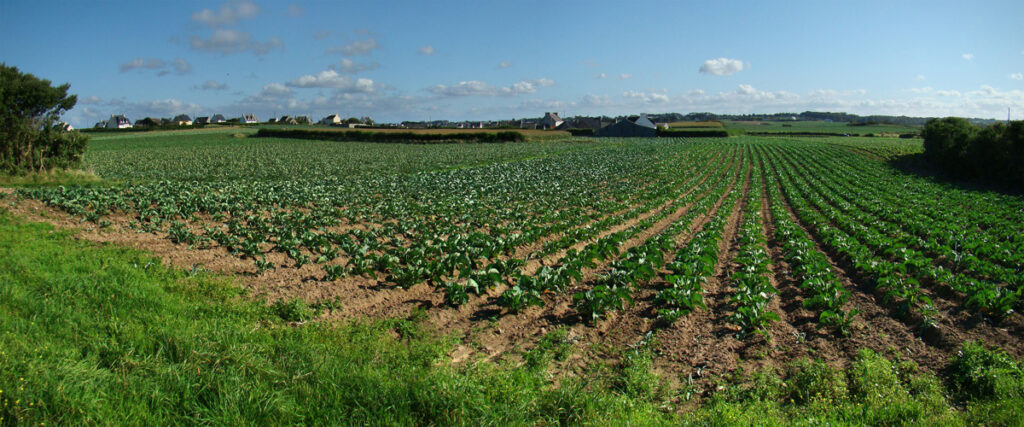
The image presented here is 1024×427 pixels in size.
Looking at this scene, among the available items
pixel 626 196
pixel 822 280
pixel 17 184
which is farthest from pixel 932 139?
pixel 17 184

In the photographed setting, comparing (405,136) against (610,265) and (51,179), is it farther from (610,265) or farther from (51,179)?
(610,265)

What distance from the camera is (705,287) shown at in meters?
8.66

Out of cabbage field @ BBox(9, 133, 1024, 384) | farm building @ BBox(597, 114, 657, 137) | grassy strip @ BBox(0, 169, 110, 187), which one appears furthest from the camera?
farm building @ BBox(597, 114, 657, 137)

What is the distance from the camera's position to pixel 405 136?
7869 cm

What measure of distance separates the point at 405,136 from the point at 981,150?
6867 cm

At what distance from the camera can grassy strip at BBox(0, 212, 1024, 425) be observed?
400cm

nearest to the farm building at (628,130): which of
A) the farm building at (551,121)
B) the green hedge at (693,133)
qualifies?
the green hedge at (693,133)

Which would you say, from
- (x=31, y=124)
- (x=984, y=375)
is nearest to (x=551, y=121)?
(x=31, y=124)

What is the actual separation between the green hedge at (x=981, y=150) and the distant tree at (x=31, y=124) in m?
47.3

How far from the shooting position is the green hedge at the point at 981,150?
90.7 ft

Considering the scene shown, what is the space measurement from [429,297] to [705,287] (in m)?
4.99

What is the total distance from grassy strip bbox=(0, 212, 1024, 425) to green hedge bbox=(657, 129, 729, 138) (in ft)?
344

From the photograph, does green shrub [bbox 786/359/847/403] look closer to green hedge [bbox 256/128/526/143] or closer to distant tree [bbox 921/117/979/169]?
distant tree [bbox 921/117/979/169]

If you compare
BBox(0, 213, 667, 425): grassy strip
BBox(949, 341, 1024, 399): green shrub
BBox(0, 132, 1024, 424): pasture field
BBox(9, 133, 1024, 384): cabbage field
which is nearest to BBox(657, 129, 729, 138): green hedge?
BBox(9, 133, 1024, 384): cabbage field
